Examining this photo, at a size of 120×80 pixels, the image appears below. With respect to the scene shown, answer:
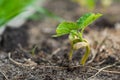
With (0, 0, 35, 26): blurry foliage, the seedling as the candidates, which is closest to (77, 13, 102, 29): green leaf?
the seedling

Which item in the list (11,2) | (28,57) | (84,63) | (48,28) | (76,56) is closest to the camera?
(84,63)

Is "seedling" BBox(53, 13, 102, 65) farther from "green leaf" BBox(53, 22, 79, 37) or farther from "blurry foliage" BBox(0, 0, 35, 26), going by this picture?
"blurry foliage" BBox(0, 0, 35, 26)

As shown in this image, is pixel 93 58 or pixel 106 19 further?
pixel 106 19

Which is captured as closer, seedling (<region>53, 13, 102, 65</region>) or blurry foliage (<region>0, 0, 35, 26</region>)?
seedling (<region>53, 13, 102, 65</region>)

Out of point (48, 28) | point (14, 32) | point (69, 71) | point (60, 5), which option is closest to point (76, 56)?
point (69, 71)

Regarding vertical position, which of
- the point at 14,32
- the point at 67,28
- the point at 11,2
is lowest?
the point at 67,28

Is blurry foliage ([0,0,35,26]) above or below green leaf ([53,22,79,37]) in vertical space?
above

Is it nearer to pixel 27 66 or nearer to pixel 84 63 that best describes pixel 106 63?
pixel 84 63

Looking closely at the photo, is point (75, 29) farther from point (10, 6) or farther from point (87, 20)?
point (10, 6)

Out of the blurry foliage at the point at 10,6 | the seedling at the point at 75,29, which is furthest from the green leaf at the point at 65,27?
the blurry foliage at the point at 10,6
